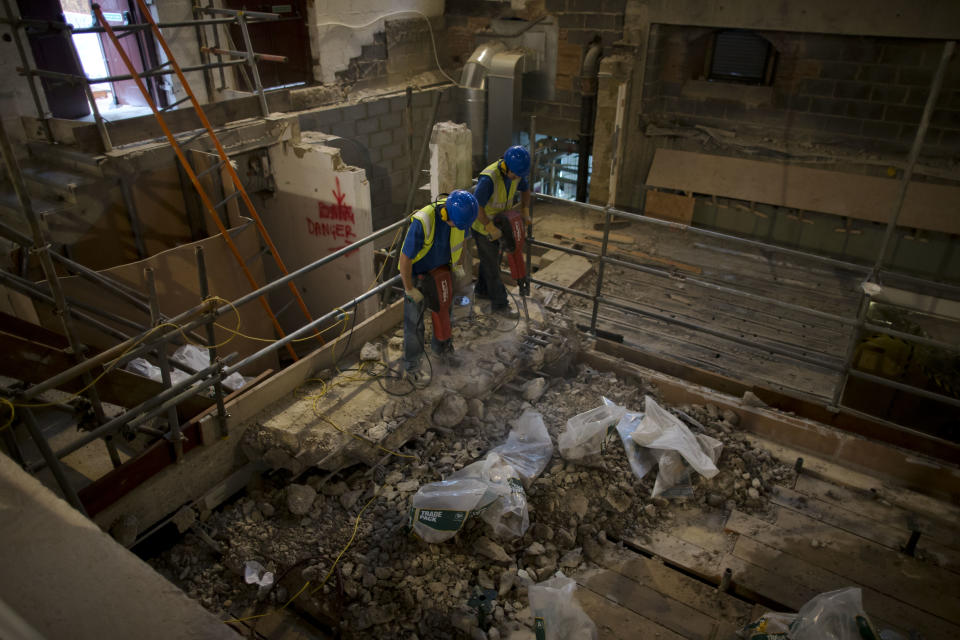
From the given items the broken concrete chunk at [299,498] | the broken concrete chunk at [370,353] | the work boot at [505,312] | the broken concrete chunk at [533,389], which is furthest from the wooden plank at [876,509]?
the broken concrete chunk at [299,498]

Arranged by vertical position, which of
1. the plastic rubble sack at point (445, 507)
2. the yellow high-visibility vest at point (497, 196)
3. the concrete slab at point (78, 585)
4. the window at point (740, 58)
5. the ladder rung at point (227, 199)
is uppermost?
the window at point (740, 58)

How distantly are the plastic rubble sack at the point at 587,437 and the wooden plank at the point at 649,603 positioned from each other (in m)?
0.82

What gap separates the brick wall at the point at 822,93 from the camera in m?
8.30

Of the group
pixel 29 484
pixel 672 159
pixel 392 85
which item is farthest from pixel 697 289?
Result: pixel 29 484

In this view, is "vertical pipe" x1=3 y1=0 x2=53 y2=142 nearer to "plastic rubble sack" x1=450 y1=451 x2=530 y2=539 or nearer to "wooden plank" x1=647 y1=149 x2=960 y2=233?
"plastic rubble sack" x1=450 y1=451 x2=530 y2=539

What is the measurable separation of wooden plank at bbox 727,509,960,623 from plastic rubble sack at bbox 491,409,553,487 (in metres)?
1.35

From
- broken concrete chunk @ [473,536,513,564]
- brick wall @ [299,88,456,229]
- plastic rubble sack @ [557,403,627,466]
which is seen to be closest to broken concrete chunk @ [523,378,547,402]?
plastic rubble sack @ [557,403,627,466]

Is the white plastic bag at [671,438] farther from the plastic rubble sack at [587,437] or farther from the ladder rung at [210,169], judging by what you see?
the ladder rung at [210,169]

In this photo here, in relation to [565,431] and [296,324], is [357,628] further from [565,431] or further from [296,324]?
[296,324]

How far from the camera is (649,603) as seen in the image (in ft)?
13.1

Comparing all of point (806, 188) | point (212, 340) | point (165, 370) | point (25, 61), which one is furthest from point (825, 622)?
point (806, 188)

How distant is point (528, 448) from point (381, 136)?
6.54 m

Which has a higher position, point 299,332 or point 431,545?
point 299,332

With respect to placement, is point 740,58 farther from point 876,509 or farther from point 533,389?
point 876,509
